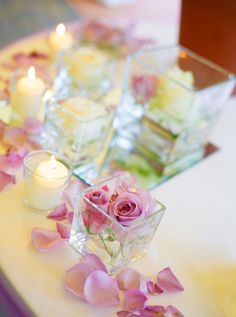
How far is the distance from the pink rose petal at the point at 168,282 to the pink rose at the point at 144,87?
0.45 meters

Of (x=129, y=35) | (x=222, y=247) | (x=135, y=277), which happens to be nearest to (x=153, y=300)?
(x=135, y=277)

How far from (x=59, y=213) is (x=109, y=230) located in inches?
4.9

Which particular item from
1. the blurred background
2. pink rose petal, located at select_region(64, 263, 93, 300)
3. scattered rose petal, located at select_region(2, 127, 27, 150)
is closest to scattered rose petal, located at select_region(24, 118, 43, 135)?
scattered rose petal, located at select_region(2, 127, 27, 150)

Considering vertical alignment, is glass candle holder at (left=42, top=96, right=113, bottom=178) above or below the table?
above

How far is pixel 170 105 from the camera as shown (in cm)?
100

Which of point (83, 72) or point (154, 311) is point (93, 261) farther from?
point (83, 72)

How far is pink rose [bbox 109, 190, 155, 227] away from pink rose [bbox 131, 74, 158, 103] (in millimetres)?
396

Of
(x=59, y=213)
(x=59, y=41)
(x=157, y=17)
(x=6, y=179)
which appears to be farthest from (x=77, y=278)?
(x=157, y=17)

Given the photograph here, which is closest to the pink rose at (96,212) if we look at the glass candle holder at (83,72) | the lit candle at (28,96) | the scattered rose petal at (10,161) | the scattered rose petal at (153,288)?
the scattered rose petal at (153,288)

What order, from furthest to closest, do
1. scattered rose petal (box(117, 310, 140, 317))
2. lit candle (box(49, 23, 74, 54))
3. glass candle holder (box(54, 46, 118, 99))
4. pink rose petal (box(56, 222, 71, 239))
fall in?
lit candle (box(49, 23, 74, 54)) → glass candle holder (box(54, 46, 118, 99)) → pink rose petal (box(56, 222, 71, 239)) → scattered rose petal (box(117, 310, 140, 317))

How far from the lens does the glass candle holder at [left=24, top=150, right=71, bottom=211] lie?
77cm

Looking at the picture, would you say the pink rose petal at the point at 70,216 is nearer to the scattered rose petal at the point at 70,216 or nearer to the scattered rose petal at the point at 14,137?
the scattered rose petal at the point at 70,216

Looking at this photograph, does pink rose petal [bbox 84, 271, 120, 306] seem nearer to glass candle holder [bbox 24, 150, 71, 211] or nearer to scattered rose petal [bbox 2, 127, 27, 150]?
glass candle holder [bbox 24, 150, 71, 211]

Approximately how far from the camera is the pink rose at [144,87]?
104 centimetres
